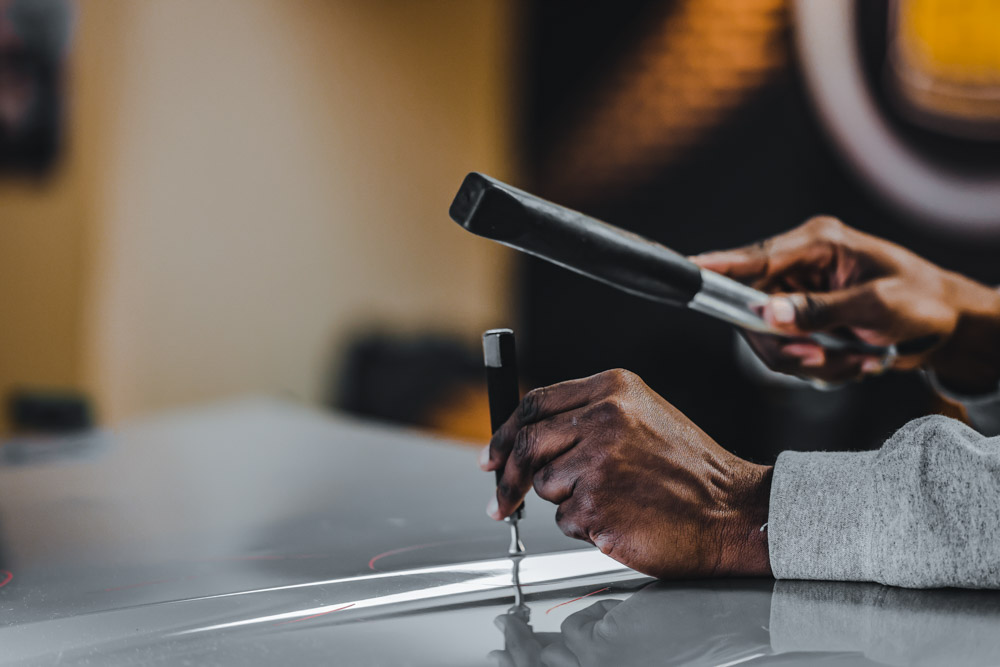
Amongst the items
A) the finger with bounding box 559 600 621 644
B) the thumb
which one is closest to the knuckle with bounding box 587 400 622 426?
the finger with bounding box 559 600 621 644

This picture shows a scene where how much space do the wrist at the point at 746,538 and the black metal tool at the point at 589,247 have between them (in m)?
0.15

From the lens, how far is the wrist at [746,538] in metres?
0.50

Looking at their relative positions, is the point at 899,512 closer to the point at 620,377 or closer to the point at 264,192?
the point at 620,377

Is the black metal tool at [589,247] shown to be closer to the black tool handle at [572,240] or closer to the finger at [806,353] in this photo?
the black tool handle at [572,240]

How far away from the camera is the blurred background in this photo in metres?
2.00

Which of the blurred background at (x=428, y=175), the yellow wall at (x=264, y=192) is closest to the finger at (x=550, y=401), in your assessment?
the blurred background at (x=428, y=175)

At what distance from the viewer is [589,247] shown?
503 mm

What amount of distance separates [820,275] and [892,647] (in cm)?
51

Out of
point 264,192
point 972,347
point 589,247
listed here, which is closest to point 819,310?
point 972,347

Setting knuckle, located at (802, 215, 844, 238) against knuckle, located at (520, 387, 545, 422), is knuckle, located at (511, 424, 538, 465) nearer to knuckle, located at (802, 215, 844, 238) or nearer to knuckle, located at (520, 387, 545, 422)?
knuckle, located at (520, 387, 545, 422)

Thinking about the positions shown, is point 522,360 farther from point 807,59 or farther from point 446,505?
point 446,505

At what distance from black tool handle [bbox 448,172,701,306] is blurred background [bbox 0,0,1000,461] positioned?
1379 millimetres

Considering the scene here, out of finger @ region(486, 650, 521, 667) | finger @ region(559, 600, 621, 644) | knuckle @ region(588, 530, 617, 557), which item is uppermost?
knuckle @ region(588, 530, 617, 557)

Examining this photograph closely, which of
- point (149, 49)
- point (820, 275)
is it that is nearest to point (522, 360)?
point (149, 49)
